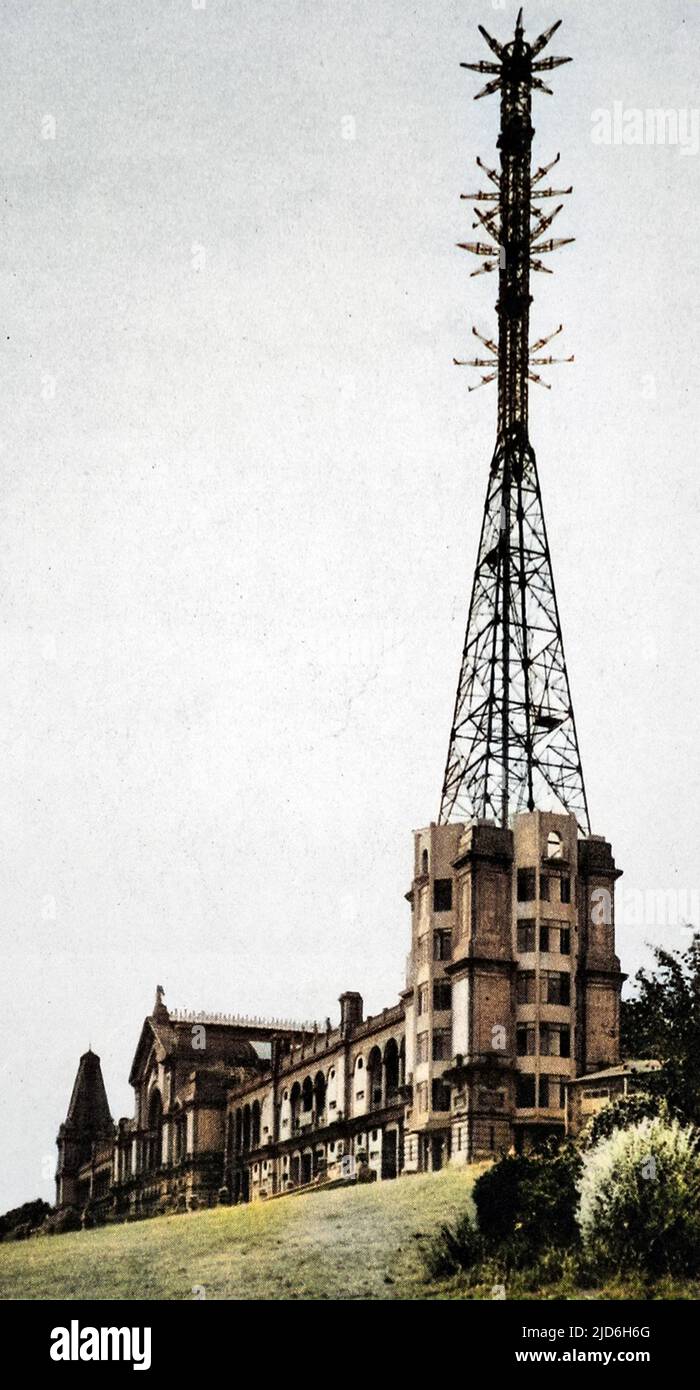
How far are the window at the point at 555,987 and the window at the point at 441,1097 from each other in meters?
5.33

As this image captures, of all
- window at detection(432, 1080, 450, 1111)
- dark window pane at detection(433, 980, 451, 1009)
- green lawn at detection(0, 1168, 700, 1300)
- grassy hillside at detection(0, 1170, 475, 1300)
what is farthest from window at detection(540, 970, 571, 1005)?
grassy hillside at detection(0, 1170, 475, 1300)

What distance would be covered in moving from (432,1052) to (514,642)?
59.6 feet

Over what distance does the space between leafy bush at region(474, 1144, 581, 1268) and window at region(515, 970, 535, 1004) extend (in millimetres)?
15411

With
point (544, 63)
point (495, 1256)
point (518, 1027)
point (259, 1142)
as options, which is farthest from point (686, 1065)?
point (259, 1142)

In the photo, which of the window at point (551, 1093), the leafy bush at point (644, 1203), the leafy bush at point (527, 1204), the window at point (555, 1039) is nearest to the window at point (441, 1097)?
the window at point (551, 1093)

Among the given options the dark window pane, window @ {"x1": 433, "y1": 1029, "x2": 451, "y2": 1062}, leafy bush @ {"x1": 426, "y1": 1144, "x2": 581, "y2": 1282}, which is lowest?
leafy bush @ {"x1": 426, "y1": 1144, "x2": 581, "y2": 1282}

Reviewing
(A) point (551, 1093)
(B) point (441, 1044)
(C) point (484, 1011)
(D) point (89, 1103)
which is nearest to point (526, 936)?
(C) point (484, 1011)

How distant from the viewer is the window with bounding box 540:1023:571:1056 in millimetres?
74750

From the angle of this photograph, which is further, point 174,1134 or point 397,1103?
point 174,1134

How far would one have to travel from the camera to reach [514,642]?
81.5 m

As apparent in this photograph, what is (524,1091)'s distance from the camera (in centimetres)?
7375

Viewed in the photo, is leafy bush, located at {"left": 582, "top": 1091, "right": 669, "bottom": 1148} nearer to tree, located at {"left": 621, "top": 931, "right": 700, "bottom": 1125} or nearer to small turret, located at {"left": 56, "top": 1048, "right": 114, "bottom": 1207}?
tree, located at {"left": 621, "top": 931, "right": 700, "bottom": 1125}
